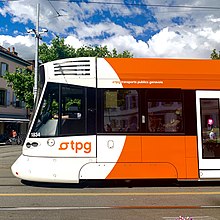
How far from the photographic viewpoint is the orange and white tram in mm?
7160

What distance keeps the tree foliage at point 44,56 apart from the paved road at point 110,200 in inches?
819

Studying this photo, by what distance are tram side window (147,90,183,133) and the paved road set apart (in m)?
1.57

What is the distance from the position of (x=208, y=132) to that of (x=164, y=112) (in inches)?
49.6

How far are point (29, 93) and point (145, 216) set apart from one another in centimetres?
2429

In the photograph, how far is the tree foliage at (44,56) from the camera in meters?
28.1

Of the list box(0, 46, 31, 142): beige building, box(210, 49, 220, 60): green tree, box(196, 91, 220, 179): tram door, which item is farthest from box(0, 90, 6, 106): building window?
box(196, 91, 220, 179): tram door

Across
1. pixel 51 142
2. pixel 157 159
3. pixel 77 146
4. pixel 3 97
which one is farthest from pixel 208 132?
pixel 3 97

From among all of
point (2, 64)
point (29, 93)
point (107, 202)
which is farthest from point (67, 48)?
point (107, 202)

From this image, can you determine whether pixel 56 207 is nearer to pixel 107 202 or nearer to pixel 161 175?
pixel 107 202

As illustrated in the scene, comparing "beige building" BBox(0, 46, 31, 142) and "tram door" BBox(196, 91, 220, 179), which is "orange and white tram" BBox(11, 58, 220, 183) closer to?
"tram door" BBox(196, 91, 220, 179)

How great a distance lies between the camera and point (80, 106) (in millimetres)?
7375

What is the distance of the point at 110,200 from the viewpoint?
625 centimetres

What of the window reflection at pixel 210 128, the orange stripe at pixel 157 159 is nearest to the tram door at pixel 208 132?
the window reflection at pixel 210 128

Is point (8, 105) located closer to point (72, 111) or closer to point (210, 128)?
point (72, 111)
